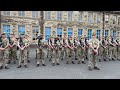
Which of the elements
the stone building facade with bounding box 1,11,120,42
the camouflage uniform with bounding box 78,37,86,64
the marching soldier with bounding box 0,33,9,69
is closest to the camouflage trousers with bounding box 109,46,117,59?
the camouflage uniform with bounding box 78,37,86,64

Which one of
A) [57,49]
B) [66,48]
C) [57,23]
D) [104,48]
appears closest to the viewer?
[57,49]

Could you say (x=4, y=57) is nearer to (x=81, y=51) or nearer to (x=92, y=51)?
(x=92, y=51)

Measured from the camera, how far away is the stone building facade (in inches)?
846

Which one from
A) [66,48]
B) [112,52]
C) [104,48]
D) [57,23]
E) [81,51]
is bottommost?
[112,52]

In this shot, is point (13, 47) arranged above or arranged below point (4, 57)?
above

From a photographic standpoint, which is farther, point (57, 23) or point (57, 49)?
point (57, 23)

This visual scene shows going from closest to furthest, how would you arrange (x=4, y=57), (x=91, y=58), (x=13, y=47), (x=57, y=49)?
1. (x=91, y=58)
2. (x=4, y=57)
3. (x=57, y=49)
4. (x=13, y=47)

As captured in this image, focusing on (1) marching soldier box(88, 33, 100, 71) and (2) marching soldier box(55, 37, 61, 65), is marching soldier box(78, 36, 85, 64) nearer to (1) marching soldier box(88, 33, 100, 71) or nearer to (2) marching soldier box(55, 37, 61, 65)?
(2) marching soldier box(55, 37, 61, 65)

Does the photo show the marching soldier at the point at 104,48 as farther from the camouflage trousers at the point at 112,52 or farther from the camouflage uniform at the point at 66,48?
the camouflage uniform at the point at 66,48

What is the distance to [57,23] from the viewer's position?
23844 mm

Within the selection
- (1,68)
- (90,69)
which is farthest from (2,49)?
(90,69)

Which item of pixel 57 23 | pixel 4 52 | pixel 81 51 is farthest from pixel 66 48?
pixel 57 23
